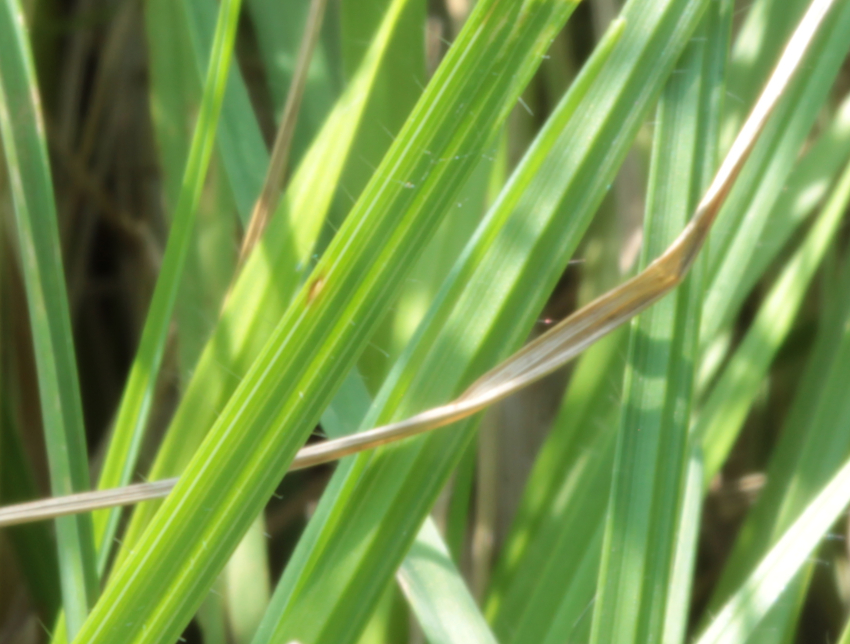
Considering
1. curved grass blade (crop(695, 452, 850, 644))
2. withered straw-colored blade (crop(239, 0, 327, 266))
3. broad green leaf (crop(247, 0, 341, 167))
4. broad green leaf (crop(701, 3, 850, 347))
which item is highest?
broad green leaf (crop(247, 0, 341, 167))

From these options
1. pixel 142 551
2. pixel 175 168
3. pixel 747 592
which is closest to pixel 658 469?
pixel 747 592

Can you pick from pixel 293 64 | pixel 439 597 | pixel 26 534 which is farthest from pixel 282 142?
pixel 26 534

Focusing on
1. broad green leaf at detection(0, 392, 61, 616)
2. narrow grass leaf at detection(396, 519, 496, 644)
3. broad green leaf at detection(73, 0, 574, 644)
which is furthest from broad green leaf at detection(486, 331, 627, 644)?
broad green leaf at detection(0, 392, 61, 616)

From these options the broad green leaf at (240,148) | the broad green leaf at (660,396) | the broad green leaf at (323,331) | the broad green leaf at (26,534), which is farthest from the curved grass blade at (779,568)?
the broad green leaf at (26,534)

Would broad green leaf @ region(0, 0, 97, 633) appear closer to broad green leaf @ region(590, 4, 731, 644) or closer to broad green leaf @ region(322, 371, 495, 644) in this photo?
broad green leaf @ region(322, 371, 495, 644)

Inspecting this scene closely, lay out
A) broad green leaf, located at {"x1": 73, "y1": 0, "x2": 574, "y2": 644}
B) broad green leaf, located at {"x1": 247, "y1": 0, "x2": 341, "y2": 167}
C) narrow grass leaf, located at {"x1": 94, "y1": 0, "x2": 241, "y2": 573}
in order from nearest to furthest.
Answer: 1. broad green leaf, located at {"x1": 73, "y1": 0, "x2": 574, "y2": 644}
2. narrow grass leaf, located at {"x1": 94, "y1": 0, "x2": 241, "y2": 573}
3. broad green leaf, located at {"x1": 247, "y1": 0, "x2": 341, "y2": 167}

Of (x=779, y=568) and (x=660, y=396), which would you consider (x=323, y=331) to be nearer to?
(x=660, y=396)
